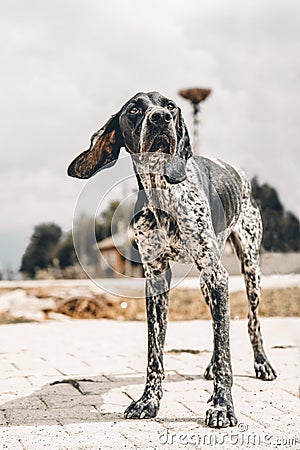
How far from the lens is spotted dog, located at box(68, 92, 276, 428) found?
167 inches

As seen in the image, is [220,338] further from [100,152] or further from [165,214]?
[100,152]

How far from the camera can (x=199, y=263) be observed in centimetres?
451

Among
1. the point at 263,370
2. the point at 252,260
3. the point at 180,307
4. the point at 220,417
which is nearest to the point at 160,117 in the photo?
the point at 220,417

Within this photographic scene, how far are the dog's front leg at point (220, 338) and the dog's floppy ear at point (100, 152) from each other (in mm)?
1091

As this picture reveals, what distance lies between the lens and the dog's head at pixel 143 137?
412cm

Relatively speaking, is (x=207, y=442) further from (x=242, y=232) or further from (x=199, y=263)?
(x=242, y=232)

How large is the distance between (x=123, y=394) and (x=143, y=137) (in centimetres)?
228

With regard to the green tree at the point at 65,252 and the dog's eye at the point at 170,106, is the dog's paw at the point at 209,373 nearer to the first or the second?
the dog's eye at the point at 170,106

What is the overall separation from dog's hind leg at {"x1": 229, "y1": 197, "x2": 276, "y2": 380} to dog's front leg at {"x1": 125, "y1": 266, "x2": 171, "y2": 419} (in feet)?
4.17

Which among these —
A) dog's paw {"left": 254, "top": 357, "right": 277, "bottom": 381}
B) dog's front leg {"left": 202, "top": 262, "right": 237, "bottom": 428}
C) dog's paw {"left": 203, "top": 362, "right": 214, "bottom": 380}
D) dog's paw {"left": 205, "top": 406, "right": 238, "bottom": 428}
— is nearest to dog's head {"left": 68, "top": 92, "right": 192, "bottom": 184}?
dog's front leg {"left": 202, "top": 262, "right": 237, "bottom": 428}

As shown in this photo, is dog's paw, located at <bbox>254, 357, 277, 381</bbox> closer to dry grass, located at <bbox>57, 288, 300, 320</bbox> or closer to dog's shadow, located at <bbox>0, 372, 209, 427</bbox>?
dog's shadow, located at <bbox>0, 372, 209, 427</bbox>

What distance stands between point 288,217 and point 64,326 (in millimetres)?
5644

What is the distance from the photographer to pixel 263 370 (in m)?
5.93

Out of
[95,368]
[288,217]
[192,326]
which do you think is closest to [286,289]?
[288,217]
